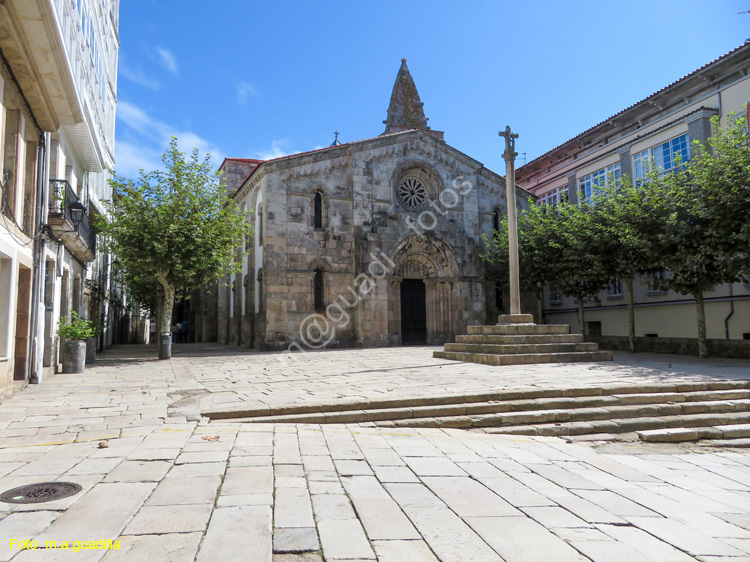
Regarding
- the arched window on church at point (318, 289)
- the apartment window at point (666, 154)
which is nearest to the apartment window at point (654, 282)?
the apartment window at point (666, 154)

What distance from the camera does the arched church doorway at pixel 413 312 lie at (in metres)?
24.7

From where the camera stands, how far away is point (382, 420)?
712cm

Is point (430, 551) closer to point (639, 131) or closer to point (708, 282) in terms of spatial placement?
point (708, 282)

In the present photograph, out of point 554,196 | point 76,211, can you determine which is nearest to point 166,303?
point 76,211

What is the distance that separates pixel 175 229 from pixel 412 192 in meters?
12.2

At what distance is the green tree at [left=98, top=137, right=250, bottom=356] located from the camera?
16406 mm

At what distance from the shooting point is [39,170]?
1027cm

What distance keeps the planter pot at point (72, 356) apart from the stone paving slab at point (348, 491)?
4730mm

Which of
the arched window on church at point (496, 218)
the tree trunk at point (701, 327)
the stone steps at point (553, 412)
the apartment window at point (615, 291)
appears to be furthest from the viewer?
the arched window on church at point (496, 218)

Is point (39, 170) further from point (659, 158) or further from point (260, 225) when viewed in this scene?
point (659, 158)

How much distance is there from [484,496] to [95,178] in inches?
796

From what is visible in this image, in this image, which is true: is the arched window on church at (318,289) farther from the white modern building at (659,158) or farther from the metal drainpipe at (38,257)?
the metal drainpipe at (38,257)

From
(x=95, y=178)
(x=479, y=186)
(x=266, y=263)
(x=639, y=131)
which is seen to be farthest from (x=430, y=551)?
(x=479, y=186)

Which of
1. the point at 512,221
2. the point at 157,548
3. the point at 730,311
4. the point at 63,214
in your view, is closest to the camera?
the point at 157,548
